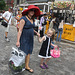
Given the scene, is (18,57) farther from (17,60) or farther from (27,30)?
(27,30)

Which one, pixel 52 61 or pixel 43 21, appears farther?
pixel 43 21

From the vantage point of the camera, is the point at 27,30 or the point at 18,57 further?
the point at 27,30

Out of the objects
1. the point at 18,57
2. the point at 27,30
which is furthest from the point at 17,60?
the point at 27,30

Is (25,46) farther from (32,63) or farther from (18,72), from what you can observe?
(32,63)

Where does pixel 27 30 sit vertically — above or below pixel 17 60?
above

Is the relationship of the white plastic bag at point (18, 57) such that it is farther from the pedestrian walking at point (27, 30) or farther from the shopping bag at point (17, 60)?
the pedestrian walking at point (27, 30)

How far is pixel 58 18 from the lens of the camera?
18.4 feet

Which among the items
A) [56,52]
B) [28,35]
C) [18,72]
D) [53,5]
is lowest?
[18,72]

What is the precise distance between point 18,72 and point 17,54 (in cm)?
49

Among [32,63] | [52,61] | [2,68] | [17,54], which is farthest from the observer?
[52,61]

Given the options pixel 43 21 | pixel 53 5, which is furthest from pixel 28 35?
pixel 53 5

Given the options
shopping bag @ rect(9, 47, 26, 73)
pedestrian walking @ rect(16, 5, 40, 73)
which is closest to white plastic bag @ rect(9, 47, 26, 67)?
shopping bag @ rect(9, 47, 26, 73)

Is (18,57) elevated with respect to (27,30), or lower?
lower

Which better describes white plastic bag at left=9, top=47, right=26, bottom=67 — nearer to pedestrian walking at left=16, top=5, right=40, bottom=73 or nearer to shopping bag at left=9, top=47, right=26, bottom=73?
shopping bag at left=9, top=47, right=26, bottom=73
